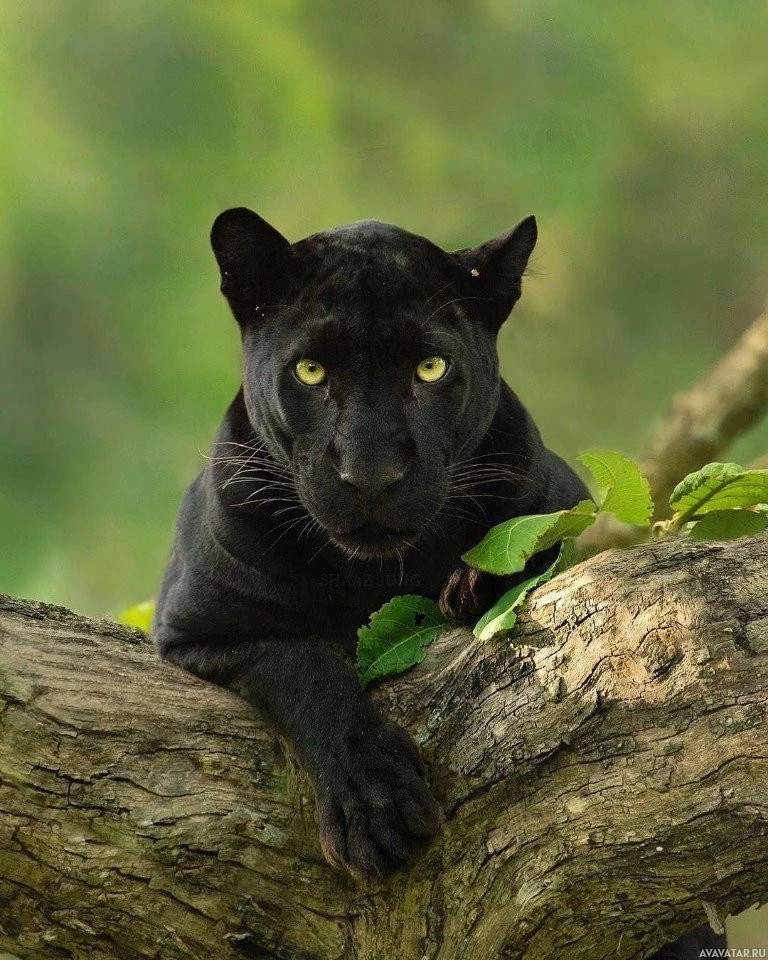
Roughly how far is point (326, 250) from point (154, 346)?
2.58 metres

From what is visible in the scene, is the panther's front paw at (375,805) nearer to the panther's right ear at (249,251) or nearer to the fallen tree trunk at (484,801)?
the fallen tree trunk at (484,801)

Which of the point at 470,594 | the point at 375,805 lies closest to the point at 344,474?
the point at 470,594

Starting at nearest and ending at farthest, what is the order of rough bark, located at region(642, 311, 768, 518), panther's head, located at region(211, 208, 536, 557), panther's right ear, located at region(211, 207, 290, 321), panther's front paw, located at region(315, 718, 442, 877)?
panther's front paw, located at region(315, 718, 442, 877) → panther's head, located at region(211, 208, 536, 557) → panther's right ear, located at region(211, 207, 290, 321) → rough bark, located at region(642, 311, 768, 518)

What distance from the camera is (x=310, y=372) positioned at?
3057 mm

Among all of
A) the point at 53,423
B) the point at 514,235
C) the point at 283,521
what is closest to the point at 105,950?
the point at 283,521

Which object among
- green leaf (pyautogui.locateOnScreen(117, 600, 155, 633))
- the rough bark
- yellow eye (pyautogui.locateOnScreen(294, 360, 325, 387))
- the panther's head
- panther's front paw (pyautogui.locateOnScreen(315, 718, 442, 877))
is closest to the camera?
panther's front paw (pyautogui.locateOnScreen(315, 718, 442, 877))

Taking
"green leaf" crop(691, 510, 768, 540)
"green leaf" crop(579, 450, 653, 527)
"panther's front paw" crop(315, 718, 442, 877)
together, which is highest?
"green leaf" crop(579, 450, 653, 527)

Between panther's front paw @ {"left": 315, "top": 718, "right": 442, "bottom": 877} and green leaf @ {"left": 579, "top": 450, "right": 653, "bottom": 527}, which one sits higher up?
green leaf @ {"left": 579, "top": 450, "right": 653, "bottom": 527}

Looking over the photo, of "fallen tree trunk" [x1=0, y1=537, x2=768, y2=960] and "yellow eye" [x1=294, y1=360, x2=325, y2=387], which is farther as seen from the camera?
"yellow eye" [x1=294, y1=360, x2=325, y2=387]

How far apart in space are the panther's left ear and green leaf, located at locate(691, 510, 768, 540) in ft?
3.51

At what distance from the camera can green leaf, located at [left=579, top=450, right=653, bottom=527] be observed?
2684 mm

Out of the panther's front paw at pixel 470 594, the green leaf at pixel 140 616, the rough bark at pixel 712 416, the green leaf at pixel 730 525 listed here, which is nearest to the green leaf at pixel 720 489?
the green leaf at pixel 730 525

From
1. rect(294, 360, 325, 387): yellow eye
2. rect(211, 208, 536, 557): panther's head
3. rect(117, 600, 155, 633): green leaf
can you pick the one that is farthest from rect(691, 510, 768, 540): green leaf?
rect(117, 600, 155, 633): green leaf

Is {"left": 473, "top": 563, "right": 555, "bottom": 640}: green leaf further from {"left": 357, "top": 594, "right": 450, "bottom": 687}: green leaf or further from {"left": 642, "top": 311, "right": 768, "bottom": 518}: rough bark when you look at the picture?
{"left": 642, "top": 311, "right": 768, "bottom": 518}: rough bark
